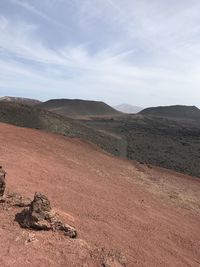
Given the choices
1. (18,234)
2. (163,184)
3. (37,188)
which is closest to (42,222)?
(18,234)

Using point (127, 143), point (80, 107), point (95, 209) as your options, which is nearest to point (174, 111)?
point (80, 107)

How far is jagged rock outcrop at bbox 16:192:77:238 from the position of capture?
309 inches

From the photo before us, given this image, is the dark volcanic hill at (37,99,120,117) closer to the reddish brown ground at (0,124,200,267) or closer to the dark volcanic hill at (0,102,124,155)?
the dark volcanic hill at (0,102,124,155)

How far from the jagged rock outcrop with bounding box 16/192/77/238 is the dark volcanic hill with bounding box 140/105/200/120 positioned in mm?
106357

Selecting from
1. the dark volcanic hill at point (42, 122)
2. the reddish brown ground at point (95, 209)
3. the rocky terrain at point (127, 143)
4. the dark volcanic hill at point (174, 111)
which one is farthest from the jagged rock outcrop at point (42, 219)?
the dark volcanic hill at point (174, 111)

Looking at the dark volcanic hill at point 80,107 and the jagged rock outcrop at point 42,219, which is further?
the dark volcanic hill at point 80,107

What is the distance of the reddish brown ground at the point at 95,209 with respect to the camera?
7.38 metres

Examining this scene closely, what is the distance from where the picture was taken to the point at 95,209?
11164mm

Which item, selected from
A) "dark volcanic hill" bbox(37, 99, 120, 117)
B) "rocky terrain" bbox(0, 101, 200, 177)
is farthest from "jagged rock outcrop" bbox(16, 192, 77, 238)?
"dark volcanic hill" bbox(37, 99, 120, 117)

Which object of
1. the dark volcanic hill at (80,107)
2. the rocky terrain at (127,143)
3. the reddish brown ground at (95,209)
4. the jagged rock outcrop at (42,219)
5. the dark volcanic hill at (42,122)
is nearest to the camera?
the reddish brown ground at (95,209)

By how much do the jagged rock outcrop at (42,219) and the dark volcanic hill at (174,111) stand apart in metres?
106

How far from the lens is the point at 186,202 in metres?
17.7

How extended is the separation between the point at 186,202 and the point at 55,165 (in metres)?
5.86

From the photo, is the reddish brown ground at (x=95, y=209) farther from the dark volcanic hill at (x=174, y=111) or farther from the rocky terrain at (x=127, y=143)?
the dark volcanic hill at (x=174, y=111)
